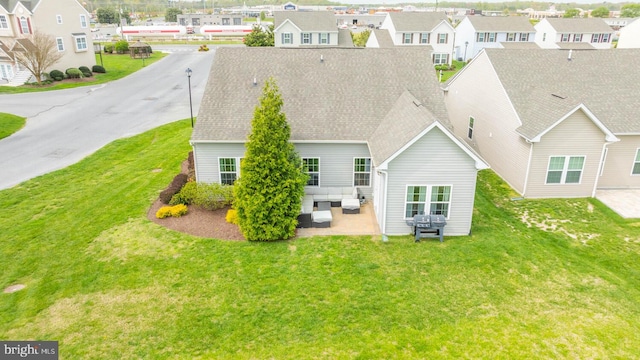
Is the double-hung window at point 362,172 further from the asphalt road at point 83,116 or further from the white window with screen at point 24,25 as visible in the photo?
the white window with screen at point 24,25

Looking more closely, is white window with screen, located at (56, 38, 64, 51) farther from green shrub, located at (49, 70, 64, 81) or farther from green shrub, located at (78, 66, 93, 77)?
green shrub, located at (49, 70, 64, 81)

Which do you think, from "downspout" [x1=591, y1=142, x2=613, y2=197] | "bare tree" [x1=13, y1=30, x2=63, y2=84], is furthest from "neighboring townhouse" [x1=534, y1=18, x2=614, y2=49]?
"bare tree" [x1=13, y1=30, x2=63, y2=84]

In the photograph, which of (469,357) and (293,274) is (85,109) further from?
(469,357)

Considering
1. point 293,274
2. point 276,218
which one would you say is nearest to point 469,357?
point 293,274

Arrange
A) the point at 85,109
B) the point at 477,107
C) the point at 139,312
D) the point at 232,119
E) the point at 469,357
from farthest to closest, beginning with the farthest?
the point at 85,109 < the point at 477,107 < the point at 232,119 < the point at 139,312 < the point at 469,357

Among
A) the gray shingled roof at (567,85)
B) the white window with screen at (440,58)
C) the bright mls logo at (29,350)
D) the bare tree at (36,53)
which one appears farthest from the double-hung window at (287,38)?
the bright mls logo at (29,350)
